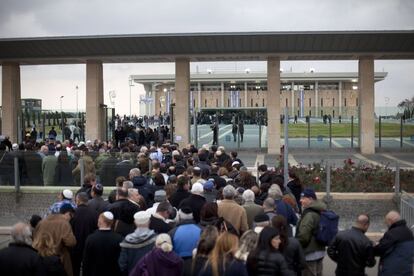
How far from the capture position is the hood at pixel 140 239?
320 inches

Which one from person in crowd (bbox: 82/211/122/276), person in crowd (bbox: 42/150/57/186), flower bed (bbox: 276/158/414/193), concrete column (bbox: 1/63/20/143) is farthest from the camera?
concrete column (bbox: 1/63/20/143)

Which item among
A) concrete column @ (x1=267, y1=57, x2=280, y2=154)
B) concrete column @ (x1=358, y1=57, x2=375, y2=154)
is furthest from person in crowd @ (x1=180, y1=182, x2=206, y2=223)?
concrete column @ (x1=358, y1=57, x2=375, y2=154)

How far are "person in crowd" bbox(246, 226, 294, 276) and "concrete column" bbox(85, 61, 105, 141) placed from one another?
93.6 ft

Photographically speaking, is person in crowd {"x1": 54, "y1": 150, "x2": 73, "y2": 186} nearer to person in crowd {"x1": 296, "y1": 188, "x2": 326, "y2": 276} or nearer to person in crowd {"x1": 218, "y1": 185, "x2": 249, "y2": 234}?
→ person in crowd {"x1": 218, "y1": 185, "x2": 249, "y2": 234}

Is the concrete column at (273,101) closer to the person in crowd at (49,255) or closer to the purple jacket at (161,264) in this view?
the person in crowd at (49,255)

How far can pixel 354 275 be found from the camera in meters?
8.55

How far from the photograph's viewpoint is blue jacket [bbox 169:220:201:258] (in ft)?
25.8

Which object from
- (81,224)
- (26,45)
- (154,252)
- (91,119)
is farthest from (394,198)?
(26,45)

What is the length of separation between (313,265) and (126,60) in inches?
1104

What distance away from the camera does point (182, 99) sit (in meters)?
34.6

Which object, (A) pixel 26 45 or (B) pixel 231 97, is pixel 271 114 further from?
(B) pixel 231 97

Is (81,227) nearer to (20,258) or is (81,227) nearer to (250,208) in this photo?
(20,258)

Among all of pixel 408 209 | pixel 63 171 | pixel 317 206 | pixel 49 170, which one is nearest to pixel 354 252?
pixel 317 206

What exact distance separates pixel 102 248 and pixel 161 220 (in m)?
Answer: 0.91
